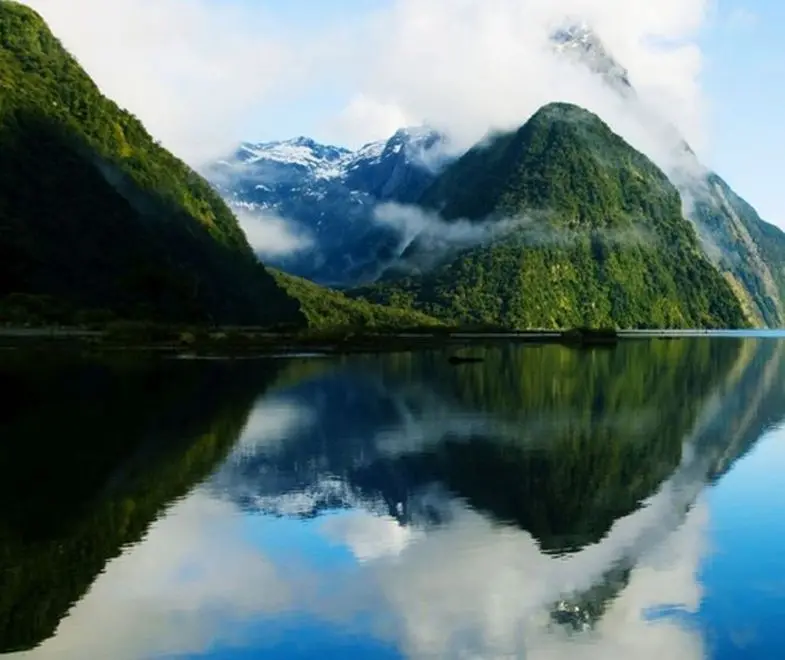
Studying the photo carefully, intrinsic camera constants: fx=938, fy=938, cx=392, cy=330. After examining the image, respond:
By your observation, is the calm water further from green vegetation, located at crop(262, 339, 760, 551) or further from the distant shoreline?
the distant shoreline

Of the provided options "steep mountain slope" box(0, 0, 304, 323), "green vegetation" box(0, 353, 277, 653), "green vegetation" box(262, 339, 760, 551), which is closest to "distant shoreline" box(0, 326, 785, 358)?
"steep mountain slope" box(0, 0, 304, 323)

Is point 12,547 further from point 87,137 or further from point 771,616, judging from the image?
point 87,137

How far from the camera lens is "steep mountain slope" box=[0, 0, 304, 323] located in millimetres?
146500

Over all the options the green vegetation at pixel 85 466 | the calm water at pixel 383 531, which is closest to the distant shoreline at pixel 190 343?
the green vegetation at pixel 85 466

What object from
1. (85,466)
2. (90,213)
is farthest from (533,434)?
(90,213)

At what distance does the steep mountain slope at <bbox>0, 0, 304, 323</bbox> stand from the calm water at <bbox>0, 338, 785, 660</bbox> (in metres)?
88.8

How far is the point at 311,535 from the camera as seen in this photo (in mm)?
30219

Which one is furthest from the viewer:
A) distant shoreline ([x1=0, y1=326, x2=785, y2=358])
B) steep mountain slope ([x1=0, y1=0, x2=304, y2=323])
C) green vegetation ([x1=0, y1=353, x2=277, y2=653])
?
steep mountain slope ([x1=0, y1=0, x2=304, y2=323])

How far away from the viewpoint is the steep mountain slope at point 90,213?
481ft

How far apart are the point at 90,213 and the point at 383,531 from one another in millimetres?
135479

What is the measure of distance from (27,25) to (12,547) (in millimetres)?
192167

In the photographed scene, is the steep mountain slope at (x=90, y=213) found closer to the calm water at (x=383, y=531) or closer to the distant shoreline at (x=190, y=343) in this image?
the distant shoreline at (x=190, y=343)

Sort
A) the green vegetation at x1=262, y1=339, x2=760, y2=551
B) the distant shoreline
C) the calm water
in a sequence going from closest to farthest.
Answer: the calm water → the green vegetation at x1=262, y1=339, x2=760, y2=551 → the distant shoreline

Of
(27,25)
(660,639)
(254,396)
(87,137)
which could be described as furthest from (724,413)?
(27,25)
